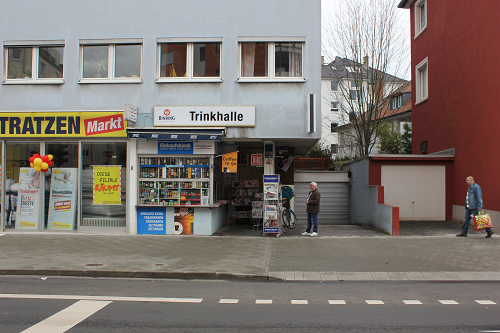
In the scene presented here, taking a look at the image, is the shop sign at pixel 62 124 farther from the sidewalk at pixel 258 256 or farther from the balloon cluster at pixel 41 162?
the sidewalk at pixel 258 256

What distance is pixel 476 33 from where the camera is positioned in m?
13.6

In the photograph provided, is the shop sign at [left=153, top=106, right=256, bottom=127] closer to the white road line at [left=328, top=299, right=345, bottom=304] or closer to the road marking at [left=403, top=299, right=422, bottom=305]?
the white road line at [left=328, top=299, right=345, bottom=304]

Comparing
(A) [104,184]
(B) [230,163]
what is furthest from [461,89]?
(A) [104,184]

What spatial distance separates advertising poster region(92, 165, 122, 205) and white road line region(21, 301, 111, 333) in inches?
267

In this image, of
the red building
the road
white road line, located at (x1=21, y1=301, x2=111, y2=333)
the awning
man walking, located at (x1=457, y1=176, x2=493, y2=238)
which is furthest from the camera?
the red building

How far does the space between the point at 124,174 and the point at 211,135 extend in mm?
3059

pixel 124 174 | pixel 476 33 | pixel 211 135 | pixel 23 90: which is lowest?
pixel 124 174

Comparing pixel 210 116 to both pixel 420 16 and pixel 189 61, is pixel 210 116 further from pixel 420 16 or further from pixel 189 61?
pixel 420 16

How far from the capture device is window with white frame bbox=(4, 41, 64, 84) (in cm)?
1246

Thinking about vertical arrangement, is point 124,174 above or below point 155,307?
above

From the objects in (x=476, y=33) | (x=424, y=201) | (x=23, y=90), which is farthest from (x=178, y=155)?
(x=476, y=33)

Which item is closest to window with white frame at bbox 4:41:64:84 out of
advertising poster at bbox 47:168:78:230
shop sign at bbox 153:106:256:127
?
advertising poster at bbox 47:168:78:230

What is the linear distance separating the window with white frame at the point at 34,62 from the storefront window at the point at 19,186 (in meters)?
2.08

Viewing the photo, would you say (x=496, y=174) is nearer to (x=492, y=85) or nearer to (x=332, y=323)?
(x=492, y=85)
